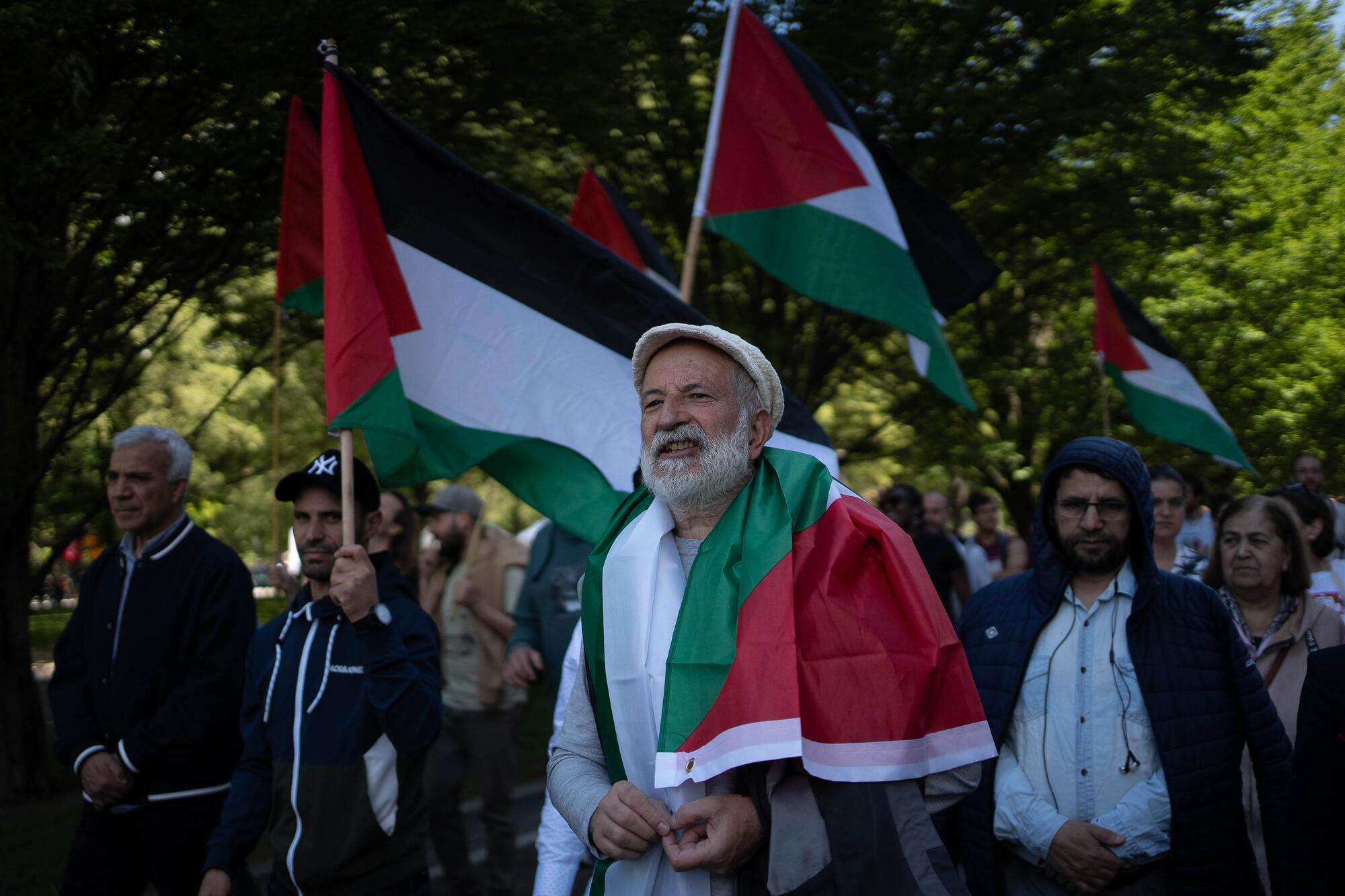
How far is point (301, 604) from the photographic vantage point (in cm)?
442

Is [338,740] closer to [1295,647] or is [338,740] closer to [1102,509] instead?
[1102,509]

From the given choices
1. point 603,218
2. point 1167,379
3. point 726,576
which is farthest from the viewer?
point 1167,379

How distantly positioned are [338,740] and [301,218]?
2751mm

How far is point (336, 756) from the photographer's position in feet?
13.3

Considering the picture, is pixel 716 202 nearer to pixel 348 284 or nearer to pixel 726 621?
pixel 348 284

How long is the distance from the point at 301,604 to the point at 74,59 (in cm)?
436

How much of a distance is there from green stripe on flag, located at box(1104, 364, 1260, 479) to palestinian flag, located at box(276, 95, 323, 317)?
239 inches

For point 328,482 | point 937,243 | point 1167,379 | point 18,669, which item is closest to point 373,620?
point 328,482

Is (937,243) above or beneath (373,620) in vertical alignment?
above

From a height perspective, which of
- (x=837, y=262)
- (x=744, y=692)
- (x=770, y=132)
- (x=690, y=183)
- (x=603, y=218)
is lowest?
(x=744, y=692)

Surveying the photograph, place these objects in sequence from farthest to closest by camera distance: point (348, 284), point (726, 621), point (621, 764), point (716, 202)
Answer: point (716, 202)
point (348, 284)
point (621, 764)
point (726, 621)

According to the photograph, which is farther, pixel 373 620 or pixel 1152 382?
pixel 1152 382

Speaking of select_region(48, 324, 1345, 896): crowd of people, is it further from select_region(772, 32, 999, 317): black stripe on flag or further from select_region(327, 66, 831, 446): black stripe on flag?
select_region(772, 32, 999, 317): black stripe on flag

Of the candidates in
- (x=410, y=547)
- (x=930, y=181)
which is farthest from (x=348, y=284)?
(x=930, y=181)
